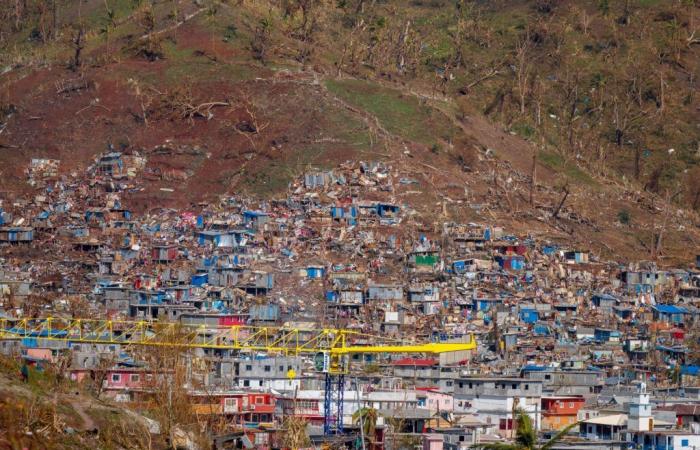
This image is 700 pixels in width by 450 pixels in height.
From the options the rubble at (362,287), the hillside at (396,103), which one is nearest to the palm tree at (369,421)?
the rubble at (362,287)

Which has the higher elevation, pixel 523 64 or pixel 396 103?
pixel 523 64

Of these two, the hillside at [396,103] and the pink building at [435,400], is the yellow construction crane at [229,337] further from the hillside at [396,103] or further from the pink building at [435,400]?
the hillside at [396,103]

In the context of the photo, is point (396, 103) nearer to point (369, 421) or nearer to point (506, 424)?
point (506, 424)

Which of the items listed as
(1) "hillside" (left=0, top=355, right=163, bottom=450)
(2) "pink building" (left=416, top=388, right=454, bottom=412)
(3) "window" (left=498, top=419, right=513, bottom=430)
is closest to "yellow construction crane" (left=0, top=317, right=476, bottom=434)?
(2) "pink building" (left=416, top=388, right=454, bottom=412)

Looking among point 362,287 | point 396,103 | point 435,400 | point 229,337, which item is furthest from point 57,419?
point 396,103

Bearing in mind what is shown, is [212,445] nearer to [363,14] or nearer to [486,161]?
[486,161]

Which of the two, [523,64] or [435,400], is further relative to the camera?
[523,64]
